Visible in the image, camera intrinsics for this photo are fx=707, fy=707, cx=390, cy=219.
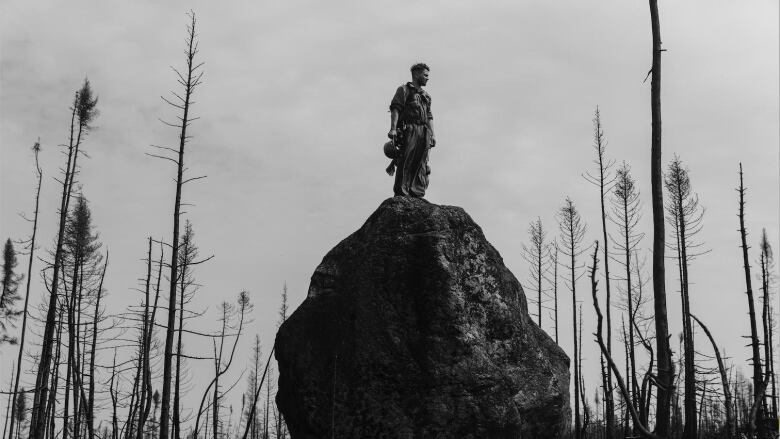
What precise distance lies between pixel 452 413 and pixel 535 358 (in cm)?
144

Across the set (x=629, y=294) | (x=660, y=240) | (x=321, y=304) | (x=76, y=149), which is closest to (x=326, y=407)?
(x=321, y=304)

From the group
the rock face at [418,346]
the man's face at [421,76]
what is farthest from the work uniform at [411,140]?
the rock face at [418,346]

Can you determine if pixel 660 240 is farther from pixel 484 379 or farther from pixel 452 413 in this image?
pixel 452 413

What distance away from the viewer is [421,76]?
10.8 meters

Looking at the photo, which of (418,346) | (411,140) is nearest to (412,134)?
(411,140)

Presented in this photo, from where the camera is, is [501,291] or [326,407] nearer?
[326,407]

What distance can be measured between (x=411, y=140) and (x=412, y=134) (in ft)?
0.33

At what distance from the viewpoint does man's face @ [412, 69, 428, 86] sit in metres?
10.8

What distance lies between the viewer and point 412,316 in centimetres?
875

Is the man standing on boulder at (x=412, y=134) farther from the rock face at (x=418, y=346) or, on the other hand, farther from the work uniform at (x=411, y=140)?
the rock face at (x=418, y=346)

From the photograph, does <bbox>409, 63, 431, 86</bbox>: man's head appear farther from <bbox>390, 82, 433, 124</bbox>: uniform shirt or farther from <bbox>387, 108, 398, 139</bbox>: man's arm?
<bbox>387, 108, 398, 139</bbox>: man's arm

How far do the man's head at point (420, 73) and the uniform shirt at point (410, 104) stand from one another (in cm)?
10

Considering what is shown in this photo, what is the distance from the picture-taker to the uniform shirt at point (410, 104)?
10.8 metres

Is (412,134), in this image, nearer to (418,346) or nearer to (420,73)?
(420,73)
